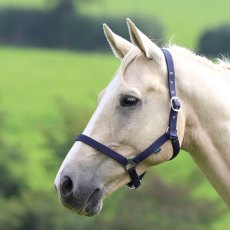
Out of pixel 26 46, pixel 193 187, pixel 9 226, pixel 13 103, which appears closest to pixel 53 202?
pixel 9 226

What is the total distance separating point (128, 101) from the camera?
6.80 metres

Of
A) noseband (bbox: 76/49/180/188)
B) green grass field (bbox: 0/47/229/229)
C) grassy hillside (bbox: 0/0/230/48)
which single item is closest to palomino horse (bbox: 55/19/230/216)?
noseband (bbox: 76/49/180/188)

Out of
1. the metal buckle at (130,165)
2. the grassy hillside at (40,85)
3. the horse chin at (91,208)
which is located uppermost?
the metal buckle at (130,165)

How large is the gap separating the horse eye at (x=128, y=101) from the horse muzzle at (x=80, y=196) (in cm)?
71

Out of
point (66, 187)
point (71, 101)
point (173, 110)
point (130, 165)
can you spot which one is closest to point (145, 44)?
point (173, 110)

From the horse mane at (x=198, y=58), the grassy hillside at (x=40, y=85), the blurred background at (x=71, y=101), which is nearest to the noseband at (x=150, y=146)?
the horse mane at (x=198, y=58)

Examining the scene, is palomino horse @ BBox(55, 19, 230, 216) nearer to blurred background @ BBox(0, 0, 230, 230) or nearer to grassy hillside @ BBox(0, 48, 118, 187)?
blurred background @ BBox(0, 0, 230, 230)

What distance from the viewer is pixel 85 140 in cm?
679

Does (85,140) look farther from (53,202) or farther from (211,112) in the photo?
(53,202)

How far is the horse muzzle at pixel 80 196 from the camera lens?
6633 millimetres

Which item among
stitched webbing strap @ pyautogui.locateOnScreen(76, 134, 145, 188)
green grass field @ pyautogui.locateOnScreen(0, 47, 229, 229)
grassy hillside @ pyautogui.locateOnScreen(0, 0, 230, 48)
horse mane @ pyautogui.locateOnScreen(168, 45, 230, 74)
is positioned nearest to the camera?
stitched webbing strap @ pyautogui.locateOnScreen(76, 134, 145, 188)

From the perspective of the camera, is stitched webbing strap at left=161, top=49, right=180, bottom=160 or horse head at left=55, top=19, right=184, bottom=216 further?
stitched webbing strap at left=161, top=49, right=180, bottom=160

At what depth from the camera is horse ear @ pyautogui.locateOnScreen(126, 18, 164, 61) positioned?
21.8 feet

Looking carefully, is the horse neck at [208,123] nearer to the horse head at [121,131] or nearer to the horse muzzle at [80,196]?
the horse head at [121,131]
